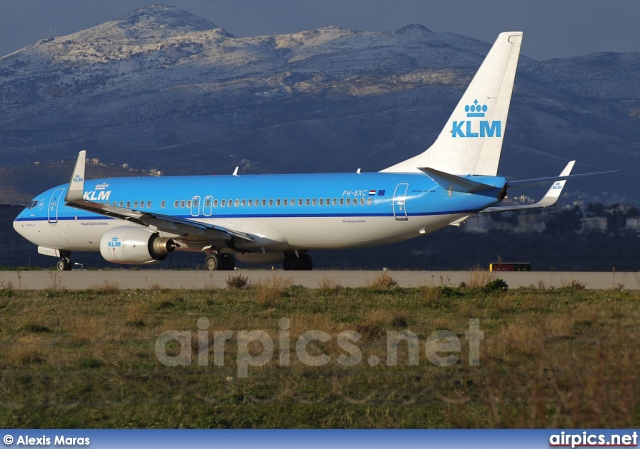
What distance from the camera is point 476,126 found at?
33.8 m

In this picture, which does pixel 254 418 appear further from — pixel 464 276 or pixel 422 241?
pixel 422 241

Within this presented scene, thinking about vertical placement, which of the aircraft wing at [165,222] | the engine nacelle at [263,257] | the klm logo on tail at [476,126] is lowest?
the engine nacelle at [263,257]

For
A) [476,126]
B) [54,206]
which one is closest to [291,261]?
[54,206]

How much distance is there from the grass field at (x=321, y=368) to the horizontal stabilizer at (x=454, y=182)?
8.87 metres

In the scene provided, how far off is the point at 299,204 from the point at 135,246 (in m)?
5.07

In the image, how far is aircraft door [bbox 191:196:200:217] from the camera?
38500mm

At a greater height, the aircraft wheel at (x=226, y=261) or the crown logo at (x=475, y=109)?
the crown logo at (x=475, y=109)

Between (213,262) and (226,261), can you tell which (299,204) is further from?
(213,262)

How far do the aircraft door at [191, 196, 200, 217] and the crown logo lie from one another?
9.54m

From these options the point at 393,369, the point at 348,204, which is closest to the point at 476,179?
the point at 348,204

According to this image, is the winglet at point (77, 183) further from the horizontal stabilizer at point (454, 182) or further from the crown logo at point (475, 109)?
the crown logo at point (475, 109)

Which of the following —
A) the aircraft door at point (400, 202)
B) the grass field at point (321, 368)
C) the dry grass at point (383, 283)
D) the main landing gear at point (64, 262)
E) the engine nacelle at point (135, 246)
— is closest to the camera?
the grass field at point (321, 368)

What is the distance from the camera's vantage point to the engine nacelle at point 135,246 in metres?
36.1

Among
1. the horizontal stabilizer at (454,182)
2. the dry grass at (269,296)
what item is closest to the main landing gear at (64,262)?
the horizontal stabilizer at (454,182)
